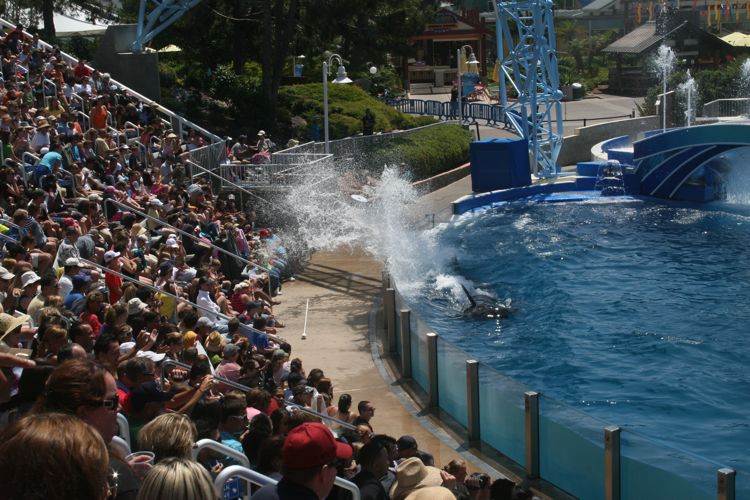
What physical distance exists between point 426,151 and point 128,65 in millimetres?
9225

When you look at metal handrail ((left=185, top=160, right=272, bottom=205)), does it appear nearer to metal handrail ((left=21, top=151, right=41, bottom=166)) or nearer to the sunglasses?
metal handrail ((left=21, top=151, right=41, bottom=166))

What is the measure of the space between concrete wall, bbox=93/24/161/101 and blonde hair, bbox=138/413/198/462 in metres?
23.2

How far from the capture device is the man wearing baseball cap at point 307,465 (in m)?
4.42

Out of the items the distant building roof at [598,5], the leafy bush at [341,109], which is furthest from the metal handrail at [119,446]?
the distant building roof at [598,5]

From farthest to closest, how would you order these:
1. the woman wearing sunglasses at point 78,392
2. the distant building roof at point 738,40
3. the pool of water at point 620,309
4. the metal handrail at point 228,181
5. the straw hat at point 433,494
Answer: the distant building roof at point 738,40 → the metal handrail at point 228,181 → the pool of water at point 620,309 → the straw hat at point 433,494 → the woman wearing sunglasses at point 78,392

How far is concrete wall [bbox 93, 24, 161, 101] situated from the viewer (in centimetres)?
2720

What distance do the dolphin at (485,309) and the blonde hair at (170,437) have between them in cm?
1287

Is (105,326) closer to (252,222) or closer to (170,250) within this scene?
(170,250)

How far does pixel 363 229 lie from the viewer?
23.0 meters

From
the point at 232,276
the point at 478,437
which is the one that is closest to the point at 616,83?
the point at 232,276

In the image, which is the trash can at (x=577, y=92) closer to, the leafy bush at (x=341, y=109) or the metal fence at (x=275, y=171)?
the leafy bush at (x=341, y=109)

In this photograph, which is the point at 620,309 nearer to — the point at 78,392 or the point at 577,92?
the point at 78,392

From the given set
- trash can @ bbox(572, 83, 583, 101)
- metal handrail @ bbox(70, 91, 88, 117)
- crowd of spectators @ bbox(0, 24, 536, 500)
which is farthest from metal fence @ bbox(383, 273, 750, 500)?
trash can @ bbox(572, 83, 583, 101)

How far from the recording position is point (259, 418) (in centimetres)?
703
